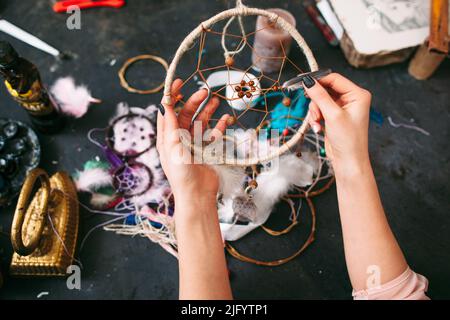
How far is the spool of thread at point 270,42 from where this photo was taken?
1.15 meters

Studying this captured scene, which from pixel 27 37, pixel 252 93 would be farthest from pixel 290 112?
pixel 27 37

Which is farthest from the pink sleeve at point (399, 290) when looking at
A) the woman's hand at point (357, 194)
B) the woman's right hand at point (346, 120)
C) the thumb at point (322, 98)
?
the thumb at point (322, 98)

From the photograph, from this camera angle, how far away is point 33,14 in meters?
1.35

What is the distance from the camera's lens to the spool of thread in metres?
1.15

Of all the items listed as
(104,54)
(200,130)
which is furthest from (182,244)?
(104,54)

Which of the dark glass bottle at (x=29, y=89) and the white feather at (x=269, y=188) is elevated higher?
the dark glass bottle at (x=29, y=89)

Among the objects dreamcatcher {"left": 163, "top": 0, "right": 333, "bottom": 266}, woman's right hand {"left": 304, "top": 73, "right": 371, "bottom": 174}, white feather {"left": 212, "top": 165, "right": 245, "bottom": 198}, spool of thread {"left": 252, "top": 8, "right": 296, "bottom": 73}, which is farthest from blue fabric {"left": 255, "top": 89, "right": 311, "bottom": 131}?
woman's right hand {"left": 304, "top": 73, "right": 371, "bottom": 174}

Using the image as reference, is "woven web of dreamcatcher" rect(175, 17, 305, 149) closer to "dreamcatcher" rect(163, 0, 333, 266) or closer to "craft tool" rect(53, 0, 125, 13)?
"dreamcatcher" rect(163, 0, 333, 266)

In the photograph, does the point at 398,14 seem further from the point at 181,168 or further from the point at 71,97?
the point at 71,97

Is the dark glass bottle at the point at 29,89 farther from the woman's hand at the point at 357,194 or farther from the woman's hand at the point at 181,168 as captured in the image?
the woman's hand at the point at 357,194

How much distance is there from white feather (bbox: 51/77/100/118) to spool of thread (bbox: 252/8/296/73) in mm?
549

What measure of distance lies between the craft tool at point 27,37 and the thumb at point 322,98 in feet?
3.02

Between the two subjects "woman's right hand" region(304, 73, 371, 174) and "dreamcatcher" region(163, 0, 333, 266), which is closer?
"woman's right hand" region(304, 73, 371, 174)
